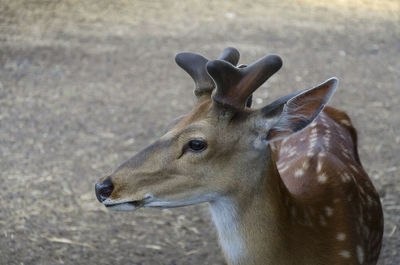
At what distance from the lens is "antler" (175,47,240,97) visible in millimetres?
3154

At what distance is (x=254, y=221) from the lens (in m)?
2.90

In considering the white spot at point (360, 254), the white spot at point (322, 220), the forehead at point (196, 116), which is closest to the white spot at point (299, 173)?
the white spot at point (322, 220)

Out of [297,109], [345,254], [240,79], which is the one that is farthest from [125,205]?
[345,254]

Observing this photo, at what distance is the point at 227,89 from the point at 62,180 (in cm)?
285

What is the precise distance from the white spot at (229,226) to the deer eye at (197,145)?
0.26 meters

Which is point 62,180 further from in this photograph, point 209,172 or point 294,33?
point 294,33

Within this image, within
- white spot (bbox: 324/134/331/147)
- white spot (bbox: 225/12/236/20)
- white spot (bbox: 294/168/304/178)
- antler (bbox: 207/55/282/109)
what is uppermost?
antler (bbox: 207/55/282/109)

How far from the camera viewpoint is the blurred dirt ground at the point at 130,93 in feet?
14.9

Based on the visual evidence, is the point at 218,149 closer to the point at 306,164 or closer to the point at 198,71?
the point at 198,71

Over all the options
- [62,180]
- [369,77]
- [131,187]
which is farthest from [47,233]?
[369,77]

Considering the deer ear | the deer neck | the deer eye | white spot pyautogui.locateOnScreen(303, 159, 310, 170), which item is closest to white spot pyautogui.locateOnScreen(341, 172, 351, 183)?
white spot pyautogui.locateOnScreen(303, 159, 310, 170)

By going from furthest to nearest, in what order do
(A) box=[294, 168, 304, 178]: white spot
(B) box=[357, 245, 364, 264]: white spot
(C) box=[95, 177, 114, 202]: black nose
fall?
(A) box=[294, 168, 304, 178]: white spot
(B) box=[357, 245, 364, 264]: white spot
(C) box=[95, 177, 114, 202]: black nose

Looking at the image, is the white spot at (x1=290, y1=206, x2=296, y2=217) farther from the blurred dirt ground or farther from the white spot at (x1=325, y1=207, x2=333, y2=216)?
the blurred dirt ground

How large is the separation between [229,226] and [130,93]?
4.60 metres
